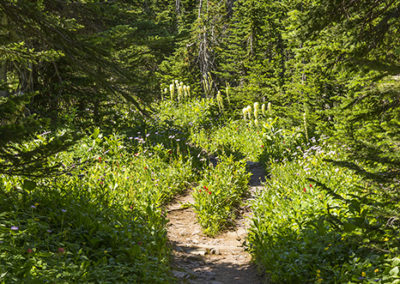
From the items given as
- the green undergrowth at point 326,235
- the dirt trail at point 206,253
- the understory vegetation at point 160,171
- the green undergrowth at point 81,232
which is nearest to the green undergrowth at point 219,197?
the understory vegetation at point 160,171

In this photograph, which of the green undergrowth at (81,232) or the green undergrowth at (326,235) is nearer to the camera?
the green undergrowth at (81,232)

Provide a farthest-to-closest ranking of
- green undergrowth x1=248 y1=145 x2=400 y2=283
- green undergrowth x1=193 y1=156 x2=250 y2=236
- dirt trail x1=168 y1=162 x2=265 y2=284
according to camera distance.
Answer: green undergrowth x1=193 y1=156 x2=250 y2=236, dirt trail x1=168 y1=162 x2=265 y2=284, green undergrowth x1=248 y1=145 x2=400 y2=283

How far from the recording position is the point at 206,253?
5.39 meters

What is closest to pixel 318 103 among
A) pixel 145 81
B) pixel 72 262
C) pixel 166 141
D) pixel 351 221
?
pixel 166 141

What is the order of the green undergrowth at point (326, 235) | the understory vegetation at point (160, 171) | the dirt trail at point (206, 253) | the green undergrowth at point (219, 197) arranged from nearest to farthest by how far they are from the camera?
1. the understory vegetation at point (160, 171)
2. the green undergrowth at point (326, 235)
3. the dirt trail at point (206, 253)
4. the green undergrowth at point (219, 197)

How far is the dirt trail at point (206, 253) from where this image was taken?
458cm

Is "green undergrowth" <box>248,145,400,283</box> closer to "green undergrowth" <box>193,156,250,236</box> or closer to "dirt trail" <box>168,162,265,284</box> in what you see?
"dirt trail" <box>168,162,265,284</box>

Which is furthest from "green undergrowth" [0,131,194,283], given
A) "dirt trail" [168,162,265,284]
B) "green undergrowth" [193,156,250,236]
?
"green undergrowth" [193,156,250,236]

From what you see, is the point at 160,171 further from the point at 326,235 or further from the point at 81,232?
the point at 326,235

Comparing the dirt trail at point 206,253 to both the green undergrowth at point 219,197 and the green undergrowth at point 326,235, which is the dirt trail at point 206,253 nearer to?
the green undergrowth at point 219,197

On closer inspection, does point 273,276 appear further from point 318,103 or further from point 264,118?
point 264,118

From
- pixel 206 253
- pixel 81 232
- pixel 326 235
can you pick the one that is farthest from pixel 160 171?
pixel 326 235

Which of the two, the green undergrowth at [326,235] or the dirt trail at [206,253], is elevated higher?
the green undergrowth at [326,235]

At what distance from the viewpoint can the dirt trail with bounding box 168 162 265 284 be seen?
4582 millimetres
